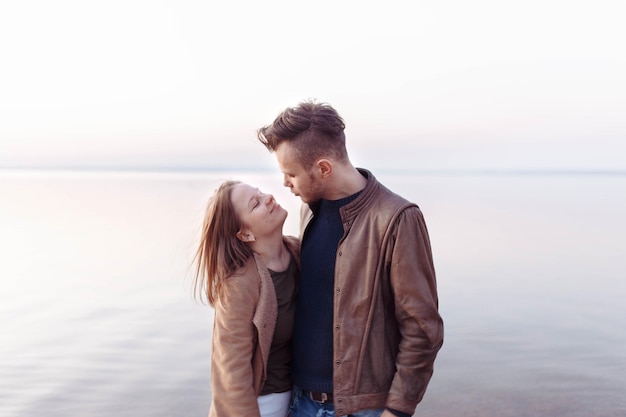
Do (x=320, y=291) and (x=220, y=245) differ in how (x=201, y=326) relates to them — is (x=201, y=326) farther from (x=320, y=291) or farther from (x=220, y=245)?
(x=320, y=291)

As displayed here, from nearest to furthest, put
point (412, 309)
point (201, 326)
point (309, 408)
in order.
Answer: point (412, 309)
point (309, 408)
point (201, 326)

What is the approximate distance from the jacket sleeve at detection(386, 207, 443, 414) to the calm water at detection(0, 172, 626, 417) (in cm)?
155

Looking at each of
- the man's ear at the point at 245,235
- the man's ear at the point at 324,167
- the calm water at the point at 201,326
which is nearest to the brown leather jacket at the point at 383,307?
the man's ear at the point at 324,167

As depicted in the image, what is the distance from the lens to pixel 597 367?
21.8ft

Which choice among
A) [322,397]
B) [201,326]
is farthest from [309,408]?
[201,326]

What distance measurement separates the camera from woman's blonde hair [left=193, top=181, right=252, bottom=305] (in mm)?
2871

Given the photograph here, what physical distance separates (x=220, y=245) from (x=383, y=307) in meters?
0.77

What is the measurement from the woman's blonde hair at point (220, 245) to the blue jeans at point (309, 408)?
571 millimetres

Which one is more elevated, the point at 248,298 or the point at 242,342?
the point at 248,298

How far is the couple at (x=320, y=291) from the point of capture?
263 cm

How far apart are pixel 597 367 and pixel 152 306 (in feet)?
18.7

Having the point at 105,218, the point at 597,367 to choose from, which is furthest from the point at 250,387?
the point at 105,218

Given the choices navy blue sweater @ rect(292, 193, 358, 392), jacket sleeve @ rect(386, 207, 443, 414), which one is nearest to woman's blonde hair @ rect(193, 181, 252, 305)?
navy blue sweater @ rect(292, 193, 358, 392)

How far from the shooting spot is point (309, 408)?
2.85m
